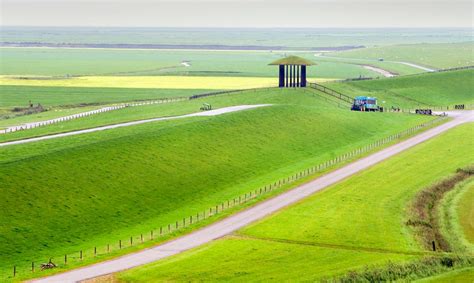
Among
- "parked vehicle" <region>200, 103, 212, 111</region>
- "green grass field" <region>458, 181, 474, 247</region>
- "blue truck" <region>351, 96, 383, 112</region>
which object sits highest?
"green grass field" <region>458, 181, 474, 247</region>

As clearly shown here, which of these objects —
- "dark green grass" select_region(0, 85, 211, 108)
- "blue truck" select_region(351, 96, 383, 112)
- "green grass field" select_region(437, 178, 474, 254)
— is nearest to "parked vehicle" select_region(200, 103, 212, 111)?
"blue truck" select_region(351, 96, 383, 112)

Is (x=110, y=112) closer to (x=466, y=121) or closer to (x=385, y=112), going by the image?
(x=385, y=112)

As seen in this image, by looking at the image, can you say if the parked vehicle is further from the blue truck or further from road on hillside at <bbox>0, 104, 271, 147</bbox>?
the blue truck

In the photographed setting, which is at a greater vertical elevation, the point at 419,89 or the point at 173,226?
the point at 173,226

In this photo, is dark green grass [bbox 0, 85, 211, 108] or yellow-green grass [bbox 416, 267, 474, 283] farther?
dark green grass [bbox 0, 85, 211, 108]

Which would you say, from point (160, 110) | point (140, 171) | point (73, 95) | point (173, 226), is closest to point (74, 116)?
point (160, 110)

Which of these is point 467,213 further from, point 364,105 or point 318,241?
point 364,105

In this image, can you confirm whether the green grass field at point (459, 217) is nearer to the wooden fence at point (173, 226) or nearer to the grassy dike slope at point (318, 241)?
the grassy dike slope at point (318, 241)
